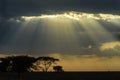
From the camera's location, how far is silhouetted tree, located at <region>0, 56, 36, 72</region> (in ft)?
315

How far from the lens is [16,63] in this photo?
97.6 meters

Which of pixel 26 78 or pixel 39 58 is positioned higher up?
pixel 39 58

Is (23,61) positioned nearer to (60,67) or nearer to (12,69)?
(12,69)

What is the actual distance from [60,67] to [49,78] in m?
50.2

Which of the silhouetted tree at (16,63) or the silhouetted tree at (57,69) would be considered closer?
the silhouetted tree at (16,63)

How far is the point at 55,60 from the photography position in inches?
4195

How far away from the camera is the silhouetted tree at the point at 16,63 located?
96.1m

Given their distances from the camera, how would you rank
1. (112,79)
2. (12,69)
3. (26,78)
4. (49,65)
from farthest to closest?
(49,65) < (12,69) < (26,78) < (112,79)

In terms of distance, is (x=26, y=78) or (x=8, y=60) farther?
(x=8, y=60)

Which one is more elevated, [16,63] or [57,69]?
[16,63]

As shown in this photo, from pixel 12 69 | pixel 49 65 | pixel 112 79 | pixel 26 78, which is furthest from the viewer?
pixel 49 65

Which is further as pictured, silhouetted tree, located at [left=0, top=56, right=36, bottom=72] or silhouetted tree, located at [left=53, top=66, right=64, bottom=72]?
silhouetted tree, located at [left=53, top=66, right=64, bottom=72]

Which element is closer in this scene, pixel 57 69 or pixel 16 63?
pixel 16 63

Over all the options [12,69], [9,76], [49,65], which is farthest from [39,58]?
[9,76]
